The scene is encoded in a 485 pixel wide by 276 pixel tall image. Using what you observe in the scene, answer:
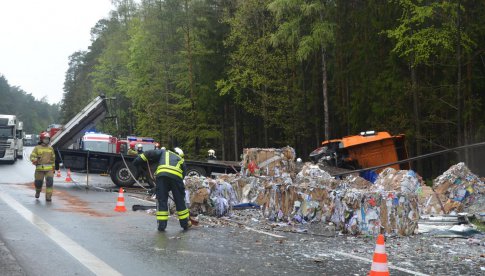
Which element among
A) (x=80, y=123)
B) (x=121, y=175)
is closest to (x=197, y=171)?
(x=121, y=175)

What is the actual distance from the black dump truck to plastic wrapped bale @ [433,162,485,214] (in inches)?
352

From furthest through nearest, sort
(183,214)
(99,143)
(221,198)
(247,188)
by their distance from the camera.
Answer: (99,143), (247,188), (221,198), (183,214)

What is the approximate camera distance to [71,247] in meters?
8.38

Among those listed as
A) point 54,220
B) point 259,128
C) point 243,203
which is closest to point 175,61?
point 259,128

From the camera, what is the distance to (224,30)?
127 feet

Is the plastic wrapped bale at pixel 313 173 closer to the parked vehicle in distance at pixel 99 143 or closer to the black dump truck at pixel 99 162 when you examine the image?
the black dump truck at pixel 99 162

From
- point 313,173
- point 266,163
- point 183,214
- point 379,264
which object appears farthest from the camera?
point 266,163

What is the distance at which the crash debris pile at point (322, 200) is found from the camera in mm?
10461

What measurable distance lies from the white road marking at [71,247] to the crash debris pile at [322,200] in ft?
11.2

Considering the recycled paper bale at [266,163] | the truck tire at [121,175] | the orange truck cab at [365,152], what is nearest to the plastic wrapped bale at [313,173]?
the recycled paper bale at [266,163]

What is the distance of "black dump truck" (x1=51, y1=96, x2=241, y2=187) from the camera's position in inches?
850

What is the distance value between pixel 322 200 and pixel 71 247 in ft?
17.8

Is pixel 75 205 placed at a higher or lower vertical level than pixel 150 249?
higher

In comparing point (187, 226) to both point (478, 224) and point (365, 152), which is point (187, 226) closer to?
point (478, 224)
